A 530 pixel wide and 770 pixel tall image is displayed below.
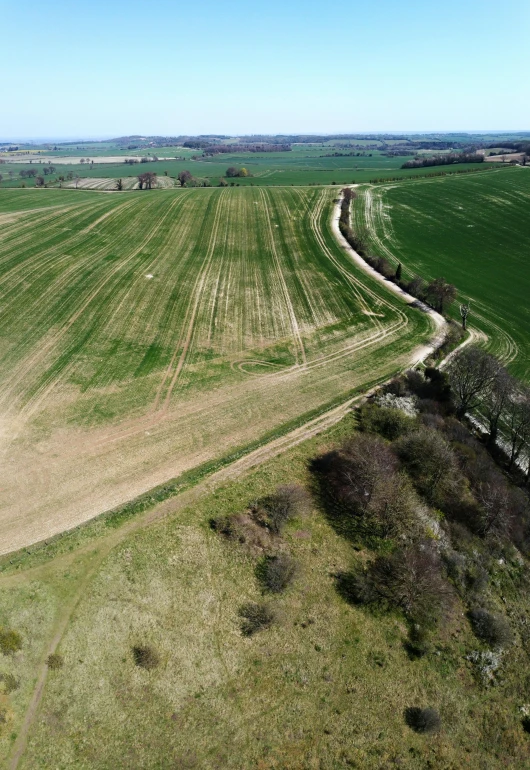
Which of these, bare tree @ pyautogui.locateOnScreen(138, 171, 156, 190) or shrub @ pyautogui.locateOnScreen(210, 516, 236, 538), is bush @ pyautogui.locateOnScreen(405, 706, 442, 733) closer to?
shrub @ pyautogui.locateOnScreen(210, 516, 236, 538)

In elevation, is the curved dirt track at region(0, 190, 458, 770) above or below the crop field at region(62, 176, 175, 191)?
below

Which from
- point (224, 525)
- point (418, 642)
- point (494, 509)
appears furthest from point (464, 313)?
point (224, 525)

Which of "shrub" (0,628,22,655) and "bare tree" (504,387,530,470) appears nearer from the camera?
"shrub" (0,628,22,655)

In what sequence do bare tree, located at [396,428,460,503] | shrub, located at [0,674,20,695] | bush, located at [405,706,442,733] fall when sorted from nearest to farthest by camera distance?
shrub, located at [0,674,20,695], bush, located at [405,706,442,733], bare tree, located at [396,428,460,503]

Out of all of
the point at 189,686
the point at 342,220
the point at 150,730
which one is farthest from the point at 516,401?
the point at 342,220

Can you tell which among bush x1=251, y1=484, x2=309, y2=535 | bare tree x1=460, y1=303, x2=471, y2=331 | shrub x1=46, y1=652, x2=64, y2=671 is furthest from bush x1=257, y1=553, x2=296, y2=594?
bare tree x1=460, y1=303, x2=471, y2=331

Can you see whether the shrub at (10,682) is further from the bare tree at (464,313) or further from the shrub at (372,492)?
the bare tree at (464,313)
